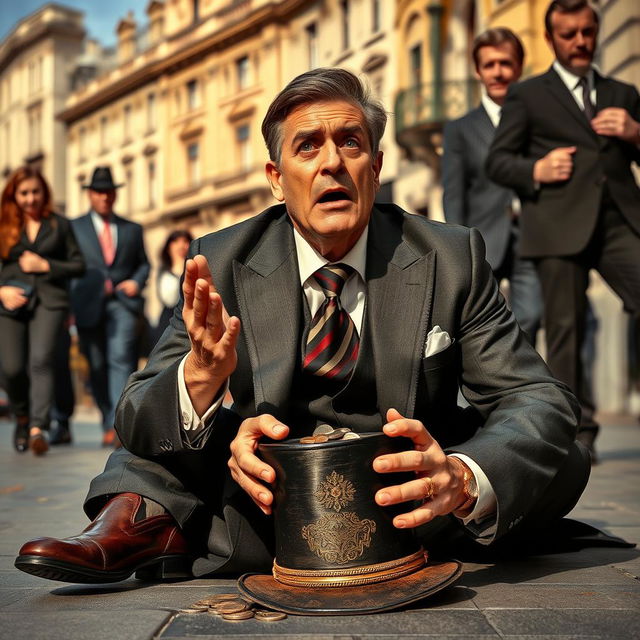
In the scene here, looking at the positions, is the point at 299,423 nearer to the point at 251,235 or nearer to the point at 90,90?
the point at 251,235

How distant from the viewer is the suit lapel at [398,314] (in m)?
3.04

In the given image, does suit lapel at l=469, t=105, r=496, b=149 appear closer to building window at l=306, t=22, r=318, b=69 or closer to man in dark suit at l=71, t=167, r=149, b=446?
man in dark suit at l=71, t=167, r=149, b=446

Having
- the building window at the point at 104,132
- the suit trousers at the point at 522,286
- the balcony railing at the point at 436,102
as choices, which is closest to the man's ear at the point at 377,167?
the suit trousers at the point at 522,286

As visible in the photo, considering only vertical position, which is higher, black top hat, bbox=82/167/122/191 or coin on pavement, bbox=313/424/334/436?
black top hat, bbox=82/167/122/191

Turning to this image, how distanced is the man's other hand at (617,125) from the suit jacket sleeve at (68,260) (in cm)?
431

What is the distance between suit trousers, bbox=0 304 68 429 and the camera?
8227 millimetres

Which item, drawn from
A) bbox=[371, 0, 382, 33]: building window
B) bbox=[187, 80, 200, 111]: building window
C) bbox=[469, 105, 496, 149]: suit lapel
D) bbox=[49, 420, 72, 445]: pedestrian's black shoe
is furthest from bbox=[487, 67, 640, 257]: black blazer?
bbox=[187, 80, 200, 111]: building window

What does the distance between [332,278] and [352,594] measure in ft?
3.14

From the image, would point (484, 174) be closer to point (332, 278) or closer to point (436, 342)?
point (332, 278)

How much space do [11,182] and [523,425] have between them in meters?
6.40

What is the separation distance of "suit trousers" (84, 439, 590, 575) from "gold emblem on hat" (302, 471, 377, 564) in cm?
44

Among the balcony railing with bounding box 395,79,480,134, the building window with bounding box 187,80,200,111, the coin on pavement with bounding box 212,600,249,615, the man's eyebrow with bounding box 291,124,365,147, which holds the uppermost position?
the building window with bounding box 187,80,200,111

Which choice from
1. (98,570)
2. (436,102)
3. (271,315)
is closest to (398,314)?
(271,315)

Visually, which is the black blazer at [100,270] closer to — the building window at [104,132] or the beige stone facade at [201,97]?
the beige stone facade at [201,97]
